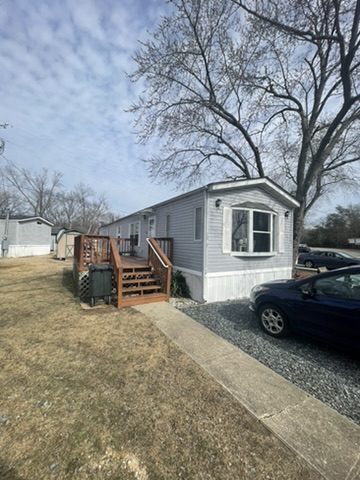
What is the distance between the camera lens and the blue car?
3330 millimetres


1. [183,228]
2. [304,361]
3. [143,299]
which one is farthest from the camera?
[183,228]

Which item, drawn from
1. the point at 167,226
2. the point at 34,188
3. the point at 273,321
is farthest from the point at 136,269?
the point at 34,188

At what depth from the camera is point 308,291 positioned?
382 centimetres

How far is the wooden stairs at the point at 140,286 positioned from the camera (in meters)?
6.30

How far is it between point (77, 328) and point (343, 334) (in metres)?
4.77

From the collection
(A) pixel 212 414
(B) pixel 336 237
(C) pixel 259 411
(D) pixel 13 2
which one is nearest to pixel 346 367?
(C) pixel 259 411

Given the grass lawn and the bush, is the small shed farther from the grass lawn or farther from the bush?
the grass lawn

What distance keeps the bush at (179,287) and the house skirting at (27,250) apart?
20518 mm

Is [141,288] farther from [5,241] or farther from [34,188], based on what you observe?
[34,188]

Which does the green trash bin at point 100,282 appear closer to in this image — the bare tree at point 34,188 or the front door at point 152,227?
the front door at point 152,227

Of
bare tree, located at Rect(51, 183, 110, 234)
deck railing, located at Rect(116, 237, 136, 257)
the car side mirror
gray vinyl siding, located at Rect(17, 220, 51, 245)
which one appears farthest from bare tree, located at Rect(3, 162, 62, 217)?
the car side mirror

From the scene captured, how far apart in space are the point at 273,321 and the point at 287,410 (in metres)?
1.98

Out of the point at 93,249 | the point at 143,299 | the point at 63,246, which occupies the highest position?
the point at 93,249

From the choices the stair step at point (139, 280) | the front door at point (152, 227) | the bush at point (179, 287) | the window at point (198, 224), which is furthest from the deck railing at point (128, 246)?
the window at point (198, 224)
